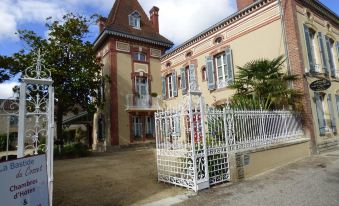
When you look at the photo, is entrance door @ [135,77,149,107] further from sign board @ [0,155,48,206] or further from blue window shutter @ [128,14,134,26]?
sign board @ [0,155,48,206]

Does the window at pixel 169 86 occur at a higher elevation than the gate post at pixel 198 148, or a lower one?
higher

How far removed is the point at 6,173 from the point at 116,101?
15.2 metres

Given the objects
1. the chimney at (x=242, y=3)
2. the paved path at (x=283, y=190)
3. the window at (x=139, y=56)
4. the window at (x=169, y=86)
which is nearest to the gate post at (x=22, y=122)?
the paved path at (x=283, y=190)

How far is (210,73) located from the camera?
1440 centimetres

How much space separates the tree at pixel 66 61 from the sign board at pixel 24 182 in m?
→ 11.7

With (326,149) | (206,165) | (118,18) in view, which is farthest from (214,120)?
(118,18)

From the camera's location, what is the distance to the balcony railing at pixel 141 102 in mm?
18562

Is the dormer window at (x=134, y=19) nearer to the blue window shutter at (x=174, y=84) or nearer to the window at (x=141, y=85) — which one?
the window at (x=141, y=85)

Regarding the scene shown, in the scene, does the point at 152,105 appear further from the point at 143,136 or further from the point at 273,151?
the point at 273,151

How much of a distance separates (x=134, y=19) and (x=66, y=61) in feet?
24.0

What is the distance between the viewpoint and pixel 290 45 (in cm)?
1061

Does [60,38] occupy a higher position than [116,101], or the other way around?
[60,38]

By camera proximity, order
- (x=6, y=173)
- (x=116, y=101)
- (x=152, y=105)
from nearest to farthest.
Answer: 1. (x=6, y=173)
2. (x=116, y=101)
3. (x=152, y=105)

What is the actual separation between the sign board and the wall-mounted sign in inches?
390
